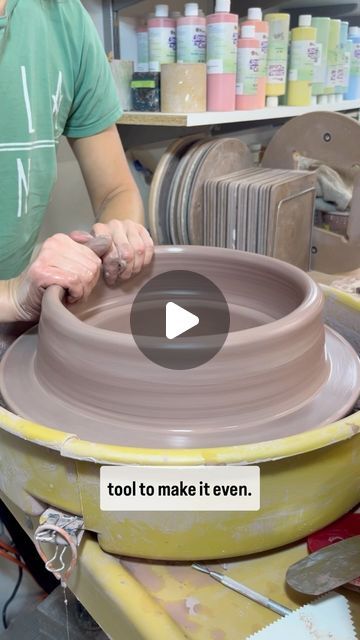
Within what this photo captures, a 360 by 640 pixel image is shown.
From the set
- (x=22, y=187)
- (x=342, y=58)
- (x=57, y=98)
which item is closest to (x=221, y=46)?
Result: (x=57, y=98)

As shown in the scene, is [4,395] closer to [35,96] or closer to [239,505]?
[239,505]

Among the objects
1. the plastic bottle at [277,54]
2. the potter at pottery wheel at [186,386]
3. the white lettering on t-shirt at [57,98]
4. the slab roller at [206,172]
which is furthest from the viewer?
the plastic bottle at [277,54]

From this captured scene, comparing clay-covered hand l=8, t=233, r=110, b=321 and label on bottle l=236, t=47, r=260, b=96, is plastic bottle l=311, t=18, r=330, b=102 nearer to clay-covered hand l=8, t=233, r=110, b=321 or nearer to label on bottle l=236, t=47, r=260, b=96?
label on bottle l=236, t=47, r=260, b=96

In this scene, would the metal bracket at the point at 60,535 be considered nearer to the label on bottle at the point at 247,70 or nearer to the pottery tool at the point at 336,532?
the pottery tool at the point at 336,532

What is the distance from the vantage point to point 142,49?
1.36 m

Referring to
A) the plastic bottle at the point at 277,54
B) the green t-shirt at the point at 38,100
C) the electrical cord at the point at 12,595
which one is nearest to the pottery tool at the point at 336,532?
the green t-shirt at the point at 38,100

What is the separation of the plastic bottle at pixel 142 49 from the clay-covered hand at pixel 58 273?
2.70 feet

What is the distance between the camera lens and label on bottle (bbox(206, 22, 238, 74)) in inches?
51.7

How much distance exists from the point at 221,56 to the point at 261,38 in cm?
21

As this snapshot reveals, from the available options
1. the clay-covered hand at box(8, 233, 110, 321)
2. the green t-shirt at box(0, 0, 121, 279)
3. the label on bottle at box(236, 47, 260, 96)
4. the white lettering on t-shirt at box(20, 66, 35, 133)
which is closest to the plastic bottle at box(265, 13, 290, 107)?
the label on bottle at box(236, 47, 260, 96)

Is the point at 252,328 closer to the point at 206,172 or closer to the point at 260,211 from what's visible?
the point at 260,211

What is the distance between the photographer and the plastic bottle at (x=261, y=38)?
1.45 metres

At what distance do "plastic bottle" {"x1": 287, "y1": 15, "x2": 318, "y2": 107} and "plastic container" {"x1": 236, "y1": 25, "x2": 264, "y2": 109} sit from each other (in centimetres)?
26

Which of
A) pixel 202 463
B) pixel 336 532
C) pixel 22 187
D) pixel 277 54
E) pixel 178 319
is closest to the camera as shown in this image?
pixel 202 463
